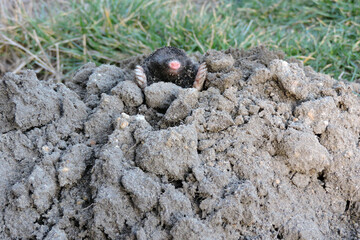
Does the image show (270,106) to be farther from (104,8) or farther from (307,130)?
(104,8)

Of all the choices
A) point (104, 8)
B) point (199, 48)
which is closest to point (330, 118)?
point (199, 48)

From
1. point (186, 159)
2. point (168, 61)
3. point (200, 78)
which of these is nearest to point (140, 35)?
point (168, 61)

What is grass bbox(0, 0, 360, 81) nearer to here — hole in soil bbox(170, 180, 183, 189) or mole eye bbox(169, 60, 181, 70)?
mole eye bbox(169, 60, 181, 70)

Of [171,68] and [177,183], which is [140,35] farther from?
[177,183]

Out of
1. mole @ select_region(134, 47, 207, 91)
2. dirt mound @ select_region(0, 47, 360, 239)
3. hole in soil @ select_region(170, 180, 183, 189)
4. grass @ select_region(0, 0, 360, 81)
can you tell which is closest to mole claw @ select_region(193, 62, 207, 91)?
dirt mound @ select_region(0, 47, 360, 239)


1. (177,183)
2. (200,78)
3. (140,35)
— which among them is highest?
(200,78)

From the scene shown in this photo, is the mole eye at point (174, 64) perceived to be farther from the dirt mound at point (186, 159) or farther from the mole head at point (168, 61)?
the dirt mound at point (186, 159)
